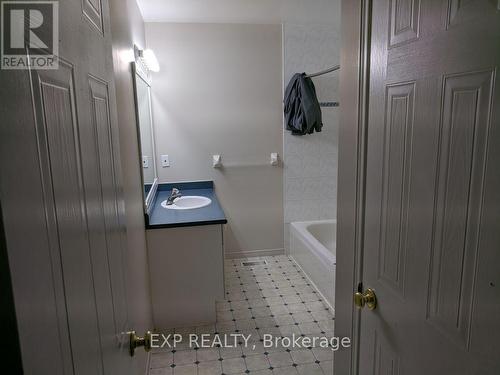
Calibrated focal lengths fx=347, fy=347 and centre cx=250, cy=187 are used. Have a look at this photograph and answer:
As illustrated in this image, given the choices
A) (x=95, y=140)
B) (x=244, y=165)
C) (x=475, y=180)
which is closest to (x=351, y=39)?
(x=475, y=180)

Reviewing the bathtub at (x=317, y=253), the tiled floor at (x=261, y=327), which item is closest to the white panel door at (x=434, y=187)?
the tiled floor at (x=261, y=327)

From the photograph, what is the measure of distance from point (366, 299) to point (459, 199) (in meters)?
0.53

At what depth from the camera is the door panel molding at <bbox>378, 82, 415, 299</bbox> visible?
36.5 inches

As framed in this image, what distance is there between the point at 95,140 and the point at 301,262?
3.00 meters

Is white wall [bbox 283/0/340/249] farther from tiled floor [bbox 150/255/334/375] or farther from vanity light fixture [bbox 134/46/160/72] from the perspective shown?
vanity light fixture [bbox 134/46/160/72]

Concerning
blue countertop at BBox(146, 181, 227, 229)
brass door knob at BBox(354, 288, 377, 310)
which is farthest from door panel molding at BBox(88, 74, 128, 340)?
blue countertop at BBox(146, 181, 227, 229)

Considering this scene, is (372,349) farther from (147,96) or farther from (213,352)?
(147,96)

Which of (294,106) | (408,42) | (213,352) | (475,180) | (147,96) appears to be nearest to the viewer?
(475,180)

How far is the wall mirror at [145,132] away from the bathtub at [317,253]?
1.46m

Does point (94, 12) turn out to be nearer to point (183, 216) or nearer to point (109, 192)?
point (109, 192)

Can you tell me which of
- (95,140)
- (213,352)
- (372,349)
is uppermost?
(95,140)

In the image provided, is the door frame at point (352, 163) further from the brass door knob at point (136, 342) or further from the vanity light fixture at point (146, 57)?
the vanity light fixture at point (146, 57)

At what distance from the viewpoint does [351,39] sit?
1206 millimetres

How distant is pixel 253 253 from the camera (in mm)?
3848
